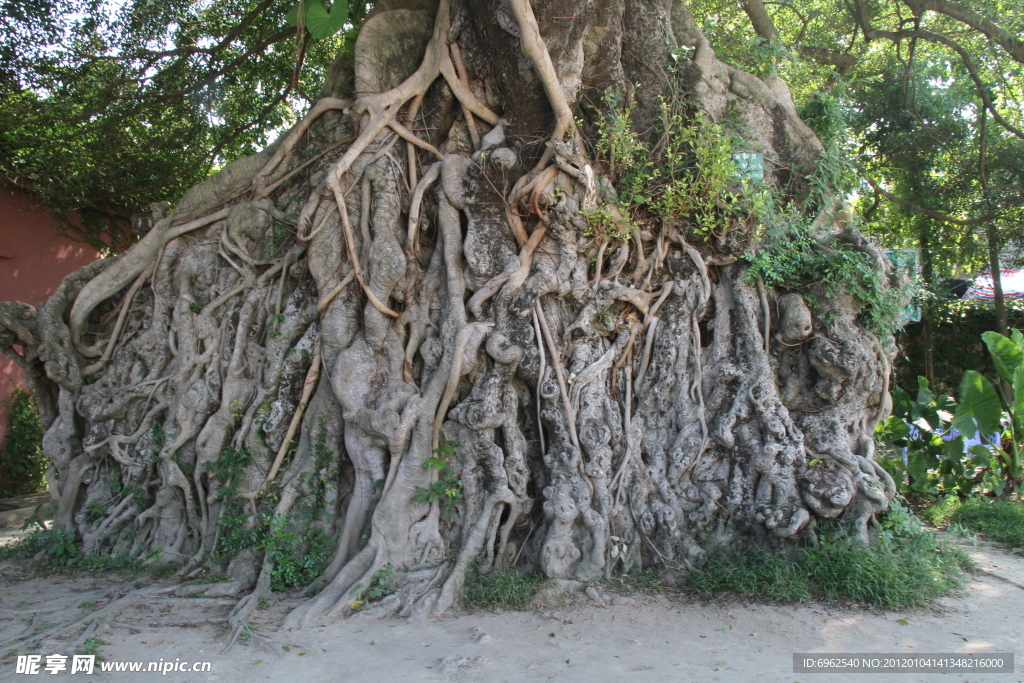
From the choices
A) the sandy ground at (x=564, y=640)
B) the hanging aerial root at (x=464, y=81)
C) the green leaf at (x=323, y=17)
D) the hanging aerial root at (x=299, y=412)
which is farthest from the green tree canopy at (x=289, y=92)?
the sandy ground at (x=564, y=640)

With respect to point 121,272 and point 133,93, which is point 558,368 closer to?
point 121,272

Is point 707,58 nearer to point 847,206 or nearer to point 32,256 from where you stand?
point 847,206

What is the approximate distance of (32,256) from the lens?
8.46 metres

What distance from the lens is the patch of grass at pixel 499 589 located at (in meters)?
4.43

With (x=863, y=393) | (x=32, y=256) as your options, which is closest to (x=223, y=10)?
(x=32, y=256)

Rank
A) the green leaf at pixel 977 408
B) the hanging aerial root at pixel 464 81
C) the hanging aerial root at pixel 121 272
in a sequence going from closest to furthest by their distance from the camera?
1. the hanging aerial root at pixel 464 81
2. the hanging aerial root at pixel 121 272
3. the green leaf at pixel 977 408

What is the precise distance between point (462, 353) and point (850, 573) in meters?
3.00

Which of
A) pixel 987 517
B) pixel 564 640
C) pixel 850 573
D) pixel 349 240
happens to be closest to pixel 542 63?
pixel 349 240

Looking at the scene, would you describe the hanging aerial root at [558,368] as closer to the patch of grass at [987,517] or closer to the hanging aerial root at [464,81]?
the hanging aerial root at [464,81]

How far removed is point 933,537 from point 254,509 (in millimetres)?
5054

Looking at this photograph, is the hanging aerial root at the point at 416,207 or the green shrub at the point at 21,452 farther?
the green shrub at the point at 21,452

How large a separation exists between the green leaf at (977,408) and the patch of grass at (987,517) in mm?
697

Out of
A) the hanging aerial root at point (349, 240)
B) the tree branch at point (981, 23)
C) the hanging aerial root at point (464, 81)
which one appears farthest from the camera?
the tree branch at point (981, 23)

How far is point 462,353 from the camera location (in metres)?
4.85
